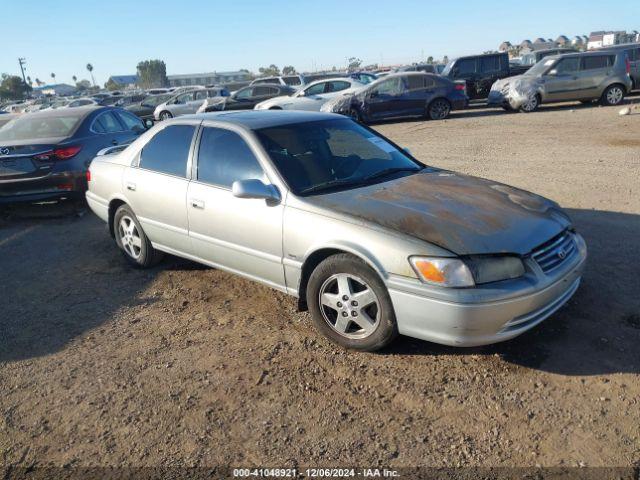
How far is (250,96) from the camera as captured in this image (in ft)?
68.7

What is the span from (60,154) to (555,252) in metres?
6.63

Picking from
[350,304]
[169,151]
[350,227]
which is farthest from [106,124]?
[350,304]

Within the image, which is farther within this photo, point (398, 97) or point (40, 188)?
point (398, 97)

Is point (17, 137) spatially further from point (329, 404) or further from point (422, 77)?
point (422, 77)

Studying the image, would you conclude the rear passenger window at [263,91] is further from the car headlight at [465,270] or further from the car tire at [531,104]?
the car headlight at [465,270]

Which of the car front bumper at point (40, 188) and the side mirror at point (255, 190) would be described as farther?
the car front bumper at point (40, 188)

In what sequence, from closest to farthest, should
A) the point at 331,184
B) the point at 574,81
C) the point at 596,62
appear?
the point at 331,184
the point at 596,62
the point at 574,81

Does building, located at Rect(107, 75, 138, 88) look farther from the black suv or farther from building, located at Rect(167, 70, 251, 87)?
the black suv

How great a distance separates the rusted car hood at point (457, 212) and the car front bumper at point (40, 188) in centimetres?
508

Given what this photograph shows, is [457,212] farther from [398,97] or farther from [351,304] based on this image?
[398,97]

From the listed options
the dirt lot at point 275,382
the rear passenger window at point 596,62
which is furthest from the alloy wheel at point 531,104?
the dirt lot at point 275,382

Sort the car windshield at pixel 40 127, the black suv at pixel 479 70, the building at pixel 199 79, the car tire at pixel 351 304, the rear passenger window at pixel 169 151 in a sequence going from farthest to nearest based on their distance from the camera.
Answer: the building at pixel 199 79 → the black suv at pixel 479 70 → the car windshield at pixel 40 127 → the rear passenger window at pixel 169 151 → the car tire at pixel 351 304

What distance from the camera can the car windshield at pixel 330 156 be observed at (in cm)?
402

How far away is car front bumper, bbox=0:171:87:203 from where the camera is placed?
731 cm
